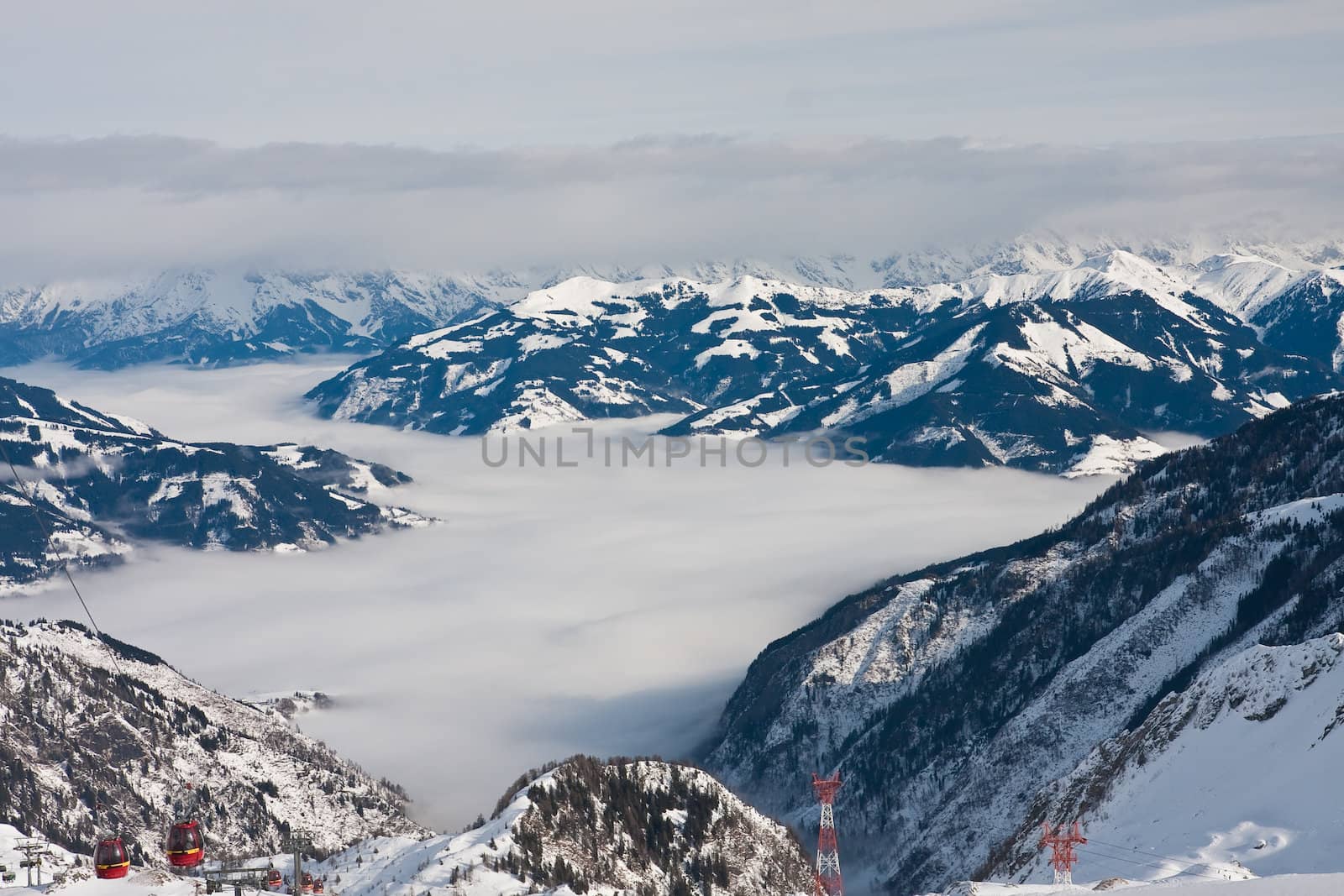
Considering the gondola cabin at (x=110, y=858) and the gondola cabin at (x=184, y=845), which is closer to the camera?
the gondola cabin at (x=184, y=845)

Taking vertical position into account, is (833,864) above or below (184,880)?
below

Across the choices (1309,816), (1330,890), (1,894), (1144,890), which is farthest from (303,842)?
(1309,816)

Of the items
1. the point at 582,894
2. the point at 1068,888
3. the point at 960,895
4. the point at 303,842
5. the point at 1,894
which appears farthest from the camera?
the point at 582,894

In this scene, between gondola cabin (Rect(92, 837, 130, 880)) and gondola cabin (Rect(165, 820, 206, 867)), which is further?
gondola cabin (Rect(92, 837, 130, 880))

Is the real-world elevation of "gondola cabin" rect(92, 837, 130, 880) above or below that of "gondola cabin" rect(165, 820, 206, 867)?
below

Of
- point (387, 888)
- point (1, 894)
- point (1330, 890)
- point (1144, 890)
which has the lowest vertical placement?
point (387, 888)

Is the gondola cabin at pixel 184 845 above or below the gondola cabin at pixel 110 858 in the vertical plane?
above

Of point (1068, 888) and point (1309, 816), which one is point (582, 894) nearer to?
point (1068, 888)

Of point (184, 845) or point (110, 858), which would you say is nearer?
point (184, 845)
